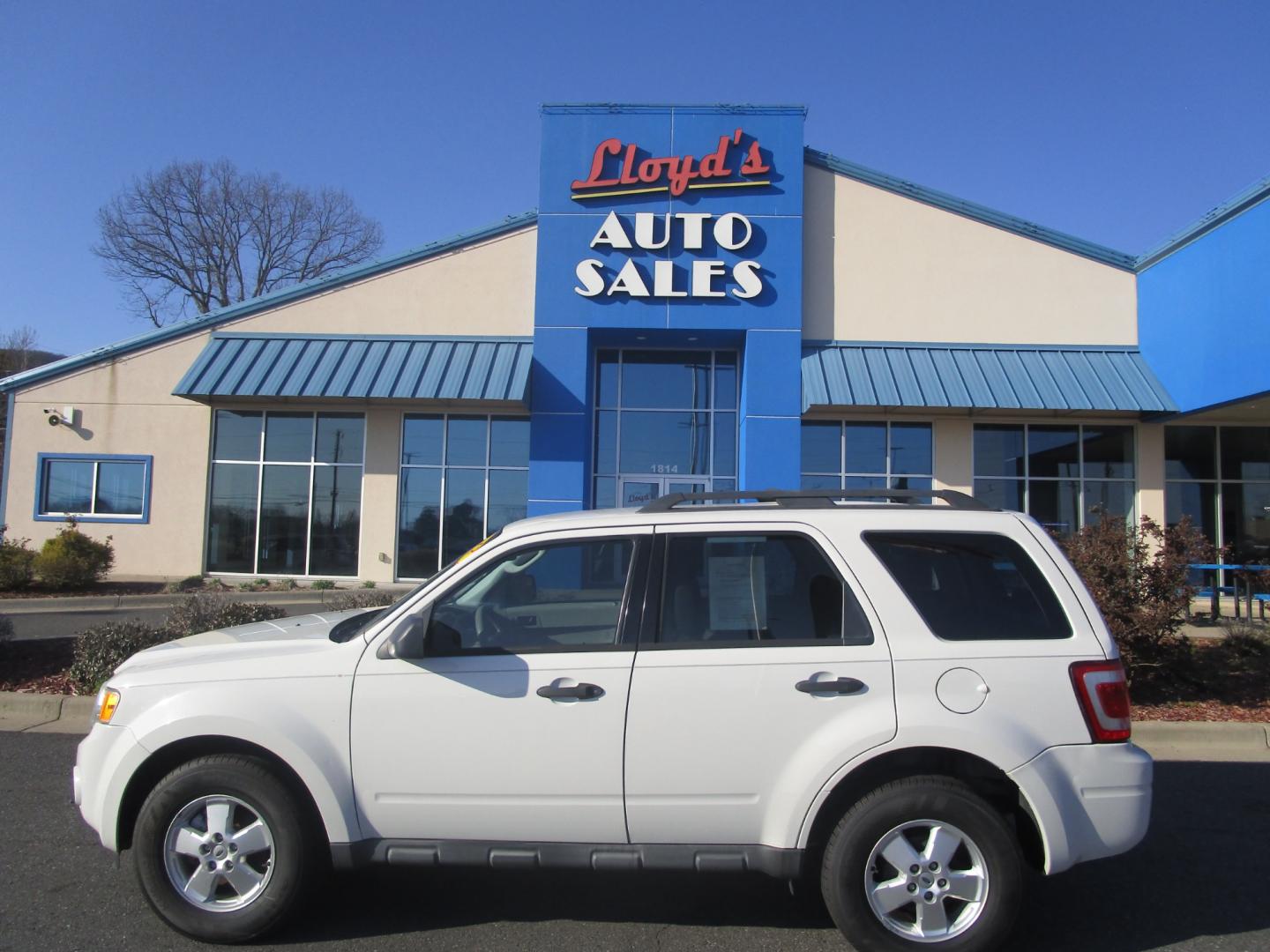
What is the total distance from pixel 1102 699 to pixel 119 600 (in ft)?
49.7

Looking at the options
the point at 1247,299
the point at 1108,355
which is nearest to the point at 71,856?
the point at 1247,299

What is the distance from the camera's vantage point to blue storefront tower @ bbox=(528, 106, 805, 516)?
56.0 ft

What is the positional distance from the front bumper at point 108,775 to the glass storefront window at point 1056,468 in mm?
15900

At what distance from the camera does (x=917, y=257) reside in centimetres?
1727

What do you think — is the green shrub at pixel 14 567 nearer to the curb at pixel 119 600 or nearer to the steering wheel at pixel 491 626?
the curb at pixel 119 600

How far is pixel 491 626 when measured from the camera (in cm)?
396

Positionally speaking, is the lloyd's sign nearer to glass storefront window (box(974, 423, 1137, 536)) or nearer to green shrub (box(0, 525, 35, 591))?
glass storefront window (box(974, 423, 1137, 536))

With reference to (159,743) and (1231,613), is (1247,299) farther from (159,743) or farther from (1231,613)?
(159,743)

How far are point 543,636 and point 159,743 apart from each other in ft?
5.27

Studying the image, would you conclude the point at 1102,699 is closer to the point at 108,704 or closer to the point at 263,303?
the point at 108,704

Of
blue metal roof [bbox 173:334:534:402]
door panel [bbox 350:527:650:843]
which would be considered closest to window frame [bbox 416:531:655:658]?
door panel [bbox 350:527:650:843]

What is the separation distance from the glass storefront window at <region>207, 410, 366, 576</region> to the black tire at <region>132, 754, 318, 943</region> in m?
14.4

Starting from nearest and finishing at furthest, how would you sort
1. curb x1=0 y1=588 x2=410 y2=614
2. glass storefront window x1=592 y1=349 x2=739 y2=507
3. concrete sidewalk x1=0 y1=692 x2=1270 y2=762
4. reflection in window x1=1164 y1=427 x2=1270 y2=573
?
A: concrete sidewalk x1=0 y1=692 x2=1270 y2=762, curb x1=0 y1=588 x2=410 y2=614, reflection in window x1=1164 y1=427 x2=1270 y2=573, glass storefront window x1=592 y1=349 x2=739 y2=507

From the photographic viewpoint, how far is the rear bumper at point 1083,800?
11.6ft
